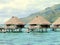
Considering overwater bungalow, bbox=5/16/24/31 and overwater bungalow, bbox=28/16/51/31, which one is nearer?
Result: overwater bungalow, bbox=28/16/51/31

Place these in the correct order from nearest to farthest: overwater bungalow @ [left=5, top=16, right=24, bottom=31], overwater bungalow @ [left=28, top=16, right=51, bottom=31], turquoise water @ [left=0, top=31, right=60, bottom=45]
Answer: turquoise water @ [left=0, top=31, right=60, bottom=45] < overwater bungalow @ [left=28, top=16, right=51, bottom=31] < overwater bungalow @ [left=5, top=16, right=24, bottom=31]

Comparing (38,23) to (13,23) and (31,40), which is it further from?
(31,40)

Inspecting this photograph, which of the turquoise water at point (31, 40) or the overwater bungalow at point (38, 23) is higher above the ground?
the overwater bungalow at point (38, 23)

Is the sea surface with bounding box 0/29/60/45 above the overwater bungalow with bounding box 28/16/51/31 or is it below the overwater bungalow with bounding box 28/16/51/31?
below

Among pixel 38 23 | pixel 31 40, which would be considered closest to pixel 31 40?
pixel 31 40

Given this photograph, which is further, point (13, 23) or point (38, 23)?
point (13, 23)

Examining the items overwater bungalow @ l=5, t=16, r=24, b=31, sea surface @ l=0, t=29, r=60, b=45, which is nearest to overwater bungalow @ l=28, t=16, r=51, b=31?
overwater bungalow @ l=5, t=16, r=24, b=31

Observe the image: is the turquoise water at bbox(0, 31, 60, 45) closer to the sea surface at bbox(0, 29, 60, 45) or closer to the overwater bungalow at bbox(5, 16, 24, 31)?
the sea surface at bbox(0, 29, 60, 45)

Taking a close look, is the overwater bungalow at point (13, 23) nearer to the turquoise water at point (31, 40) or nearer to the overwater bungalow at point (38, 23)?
the overwater bungalow at point (38, 23)

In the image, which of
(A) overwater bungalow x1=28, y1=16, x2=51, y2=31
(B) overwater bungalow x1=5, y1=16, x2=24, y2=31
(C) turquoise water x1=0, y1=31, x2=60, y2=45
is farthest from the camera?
(B) overwater bungalow x1=5, y1=16, x2=24, y2=31

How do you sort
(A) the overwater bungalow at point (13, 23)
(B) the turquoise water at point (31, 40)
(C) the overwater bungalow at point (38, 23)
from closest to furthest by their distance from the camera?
(B) the turquoise water at point (31, 40) → (C) the overwater bungalow at point (38, 23) → (A) the overwater bungalow at point (13, 23)

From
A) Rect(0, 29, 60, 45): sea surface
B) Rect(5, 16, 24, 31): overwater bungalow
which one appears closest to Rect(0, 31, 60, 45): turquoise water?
Rect(0, 29, 60, 45): sea surface

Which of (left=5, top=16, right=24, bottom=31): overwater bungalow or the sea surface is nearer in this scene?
the sea surface

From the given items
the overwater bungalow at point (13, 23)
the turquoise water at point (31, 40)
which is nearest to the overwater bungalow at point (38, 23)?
the overwater bungalow at point (13, 23)
